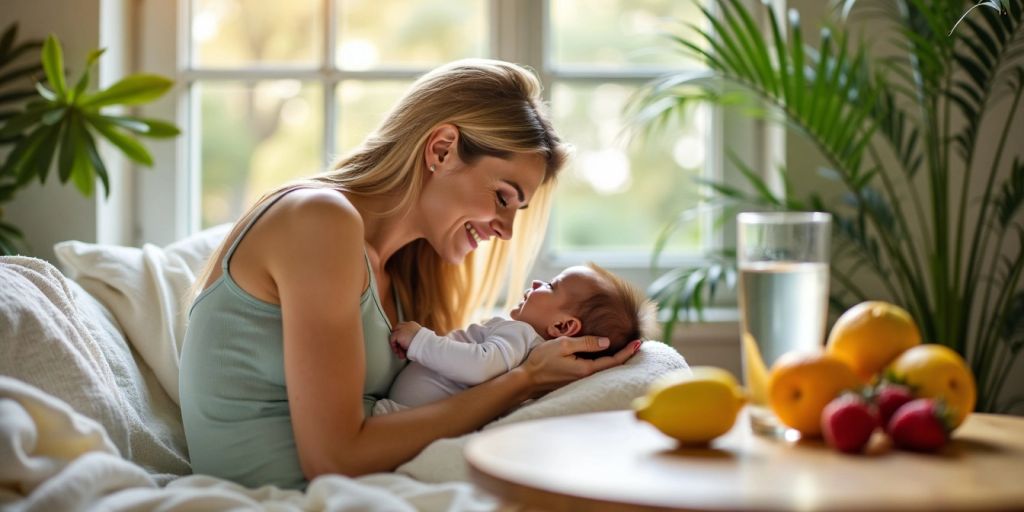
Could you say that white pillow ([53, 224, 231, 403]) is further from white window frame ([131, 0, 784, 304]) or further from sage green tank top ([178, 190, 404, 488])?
white window frame ([131, 0, 784, 304])

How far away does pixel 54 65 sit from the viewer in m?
2.47

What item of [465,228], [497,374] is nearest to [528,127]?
[465,228]

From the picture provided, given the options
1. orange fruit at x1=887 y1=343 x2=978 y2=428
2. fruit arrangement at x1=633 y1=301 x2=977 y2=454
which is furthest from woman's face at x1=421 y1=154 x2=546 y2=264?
orange fruit at x1=887 y1=343 x2=978 y2=428

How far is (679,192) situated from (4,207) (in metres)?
1.91

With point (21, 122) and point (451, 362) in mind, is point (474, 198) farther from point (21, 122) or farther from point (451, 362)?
point (21, 122)

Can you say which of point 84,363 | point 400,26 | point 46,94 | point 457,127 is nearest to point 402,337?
point 457,127

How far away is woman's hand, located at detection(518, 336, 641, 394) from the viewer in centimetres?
177

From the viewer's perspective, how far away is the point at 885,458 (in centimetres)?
117

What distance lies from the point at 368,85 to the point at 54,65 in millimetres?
940

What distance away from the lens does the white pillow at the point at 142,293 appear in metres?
1.99

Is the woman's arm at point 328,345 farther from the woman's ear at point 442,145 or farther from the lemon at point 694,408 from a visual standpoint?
the lemon at point 694,408

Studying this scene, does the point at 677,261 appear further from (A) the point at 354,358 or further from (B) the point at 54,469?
(B) the point at 54,469

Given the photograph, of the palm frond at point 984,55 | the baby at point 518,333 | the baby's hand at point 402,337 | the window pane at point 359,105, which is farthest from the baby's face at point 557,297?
the window pane at point 359,105

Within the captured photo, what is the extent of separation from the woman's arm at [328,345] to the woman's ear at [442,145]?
33 cm
